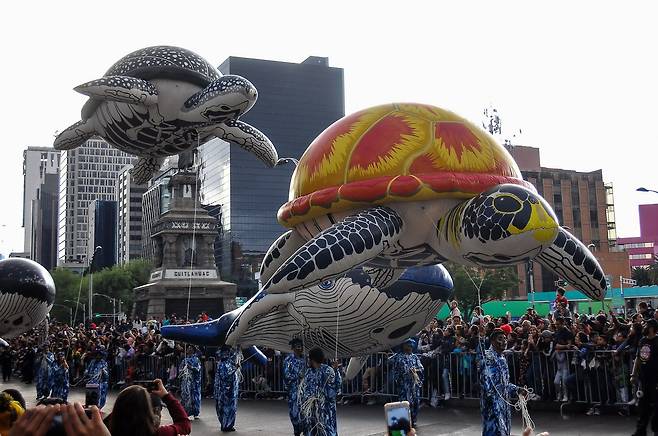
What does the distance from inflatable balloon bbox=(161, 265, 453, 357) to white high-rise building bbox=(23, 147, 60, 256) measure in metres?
184

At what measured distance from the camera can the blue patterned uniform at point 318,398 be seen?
8789mm

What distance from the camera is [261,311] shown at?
12.4 metres

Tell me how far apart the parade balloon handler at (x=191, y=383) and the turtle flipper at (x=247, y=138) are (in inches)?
232

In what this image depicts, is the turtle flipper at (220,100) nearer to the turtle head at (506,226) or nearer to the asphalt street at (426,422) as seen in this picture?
the turtle head at (506,226)

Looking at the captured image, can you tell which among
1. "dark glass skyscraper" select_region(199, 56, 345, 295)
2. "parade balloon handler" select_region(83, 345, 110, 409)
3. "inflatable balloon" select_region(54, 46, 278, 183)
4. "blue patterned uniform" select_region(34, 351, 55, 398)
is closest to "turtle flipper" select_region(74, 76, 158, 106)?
"inflatable balloon" select_region(54, 46, 278, 183)

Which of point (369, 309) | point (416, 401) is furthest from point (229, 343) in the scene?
point (416, 401)

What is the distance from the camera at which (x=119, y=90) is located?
27.0ft

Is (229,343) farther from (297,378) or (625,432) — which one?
(625,432)

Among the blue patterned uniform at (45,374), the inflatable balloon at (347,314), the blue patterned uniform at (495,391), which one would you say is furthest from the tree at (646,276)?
the blue patterned uniform at (495,391)

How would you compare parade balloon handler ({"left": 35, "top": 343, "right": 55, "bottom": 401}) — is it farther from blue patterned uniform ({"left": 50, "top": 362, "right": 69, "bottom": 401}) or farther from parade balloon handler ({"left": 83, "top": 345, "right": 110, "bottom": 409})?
parade balloon handler ({"left": 83, "top": 345, "right": 110, "bottom": 409})

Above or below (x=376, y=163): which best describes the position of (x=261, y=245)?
above

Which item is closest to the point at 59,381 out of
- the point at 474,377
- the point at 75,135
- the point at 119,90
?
the point at 75,135

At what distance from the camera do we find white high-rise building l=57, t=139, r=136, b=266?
156 metres

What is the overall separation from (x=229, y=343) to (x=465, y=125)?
20.6ft
